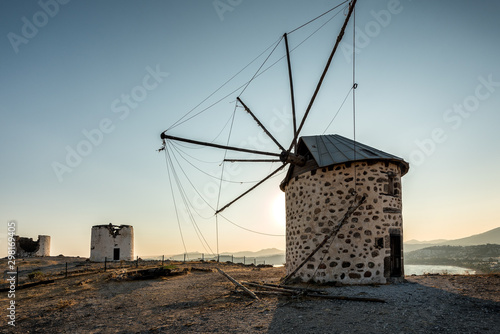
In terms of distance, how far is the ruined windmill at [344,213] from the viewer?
494 inches

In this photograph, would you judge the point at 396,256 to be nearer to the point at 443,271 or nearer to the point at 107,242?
the point at 443,271

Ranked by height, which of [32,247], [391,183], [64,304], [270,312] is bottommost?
[32,247]

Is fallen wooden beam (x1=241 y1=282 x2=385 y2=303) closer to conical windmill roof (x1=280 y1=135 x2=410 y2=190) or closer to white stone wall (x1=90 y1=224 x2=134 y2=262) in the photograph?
conical windmill roof (x1=280 y1=135 x2=410 y2=190)

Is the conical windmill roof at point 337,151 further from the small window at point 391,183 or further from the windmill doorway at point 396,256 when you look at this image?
the windmill doorway at point 396,256

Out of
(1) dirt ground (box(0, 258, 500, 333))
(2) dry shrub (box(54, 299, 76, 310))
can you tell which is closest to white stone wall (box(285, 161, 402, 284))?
(1) dirt ground (box(0, 258, 500, 333))

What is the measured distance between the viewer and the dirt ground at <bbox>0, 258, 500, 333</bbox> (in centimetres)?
715

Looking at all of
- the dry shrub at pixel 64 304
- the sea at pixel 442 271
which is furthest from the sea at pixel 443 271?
Answer: the dry shrub at pixel 64 304

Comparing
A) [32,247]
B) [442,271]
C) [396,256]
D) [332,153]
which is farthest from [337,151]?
[32,247]

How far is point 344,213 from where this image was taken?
1295cm

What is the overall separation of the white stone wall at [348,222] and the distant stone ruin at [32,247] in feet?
151

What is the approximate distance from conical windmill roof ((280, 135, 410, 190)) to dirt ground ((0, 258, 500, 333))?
5218 mm

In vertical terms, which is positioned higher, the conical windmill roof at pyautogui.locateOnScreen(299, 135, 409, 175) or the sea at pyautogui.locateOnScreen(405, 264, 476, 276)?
the conical windmill roof at pyautogui.locateOnScreen(299, 135, 409, 175)

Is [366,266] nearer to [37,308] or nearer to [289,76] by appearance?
[289,76]

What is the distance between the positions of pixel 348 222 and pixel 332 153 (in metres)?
3.35
